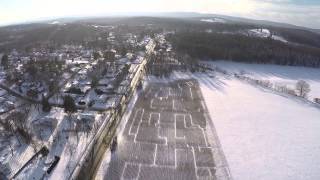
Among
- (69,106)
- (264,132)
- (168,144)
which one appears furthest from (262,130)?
(69,106)

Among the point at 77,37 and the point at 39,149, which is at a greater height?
the point at 77,37

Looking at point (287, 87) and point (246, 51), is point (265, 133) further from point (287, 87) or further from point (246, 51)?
point (246, 51)

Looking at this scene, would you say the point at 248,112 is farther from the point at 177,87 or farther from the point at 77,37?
the point at 77,37

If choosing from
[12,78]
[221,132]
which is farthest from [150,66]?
[221,132]

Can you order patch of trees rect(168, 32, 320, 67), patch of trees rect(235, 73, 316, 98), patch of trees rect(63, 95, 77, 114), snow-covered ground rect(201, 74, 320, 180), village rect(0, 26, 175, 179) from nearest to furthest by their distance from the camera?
A: village rect(0, 26, 175, 179) < snow-covered ground rect(201, 74, 320, 180) < patch of trees rect(63, 95, 77, 114) < patch of trees rect(235, 73, 316, 98) < patch of trees rect(168, 32, 320, 67)

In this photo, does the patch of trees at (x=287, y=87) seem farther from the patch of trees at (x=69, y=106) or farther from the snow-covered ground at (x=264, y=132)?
the patch of trees at (x=69, y=106)

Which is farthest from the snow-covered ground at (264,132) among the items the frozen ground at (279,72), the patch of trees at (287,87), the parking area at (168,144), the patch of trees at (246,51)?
the patch of trees at (246,51)

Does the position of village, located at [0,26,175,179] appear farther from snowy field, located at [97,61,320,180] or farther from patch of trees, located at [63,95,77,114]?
snowy field, located at [97,61,320,180]

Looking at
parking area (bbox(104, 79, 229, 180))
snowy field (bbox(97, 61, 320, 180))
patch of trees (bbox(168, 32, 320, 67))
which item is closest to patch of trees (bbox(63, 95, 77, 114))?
parking area (bbox(104, 79, 229, 180))
